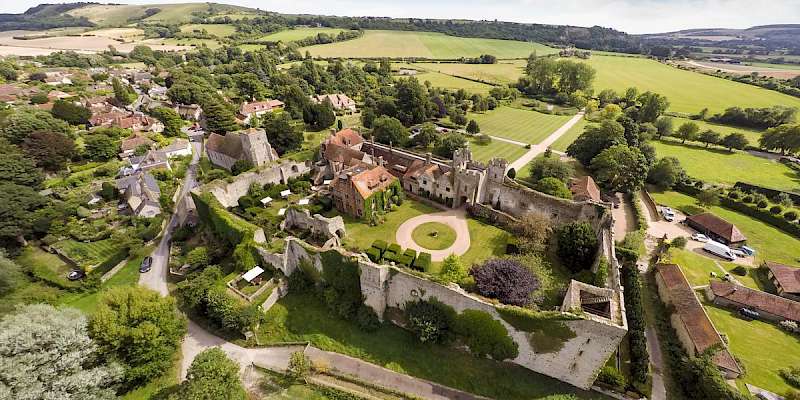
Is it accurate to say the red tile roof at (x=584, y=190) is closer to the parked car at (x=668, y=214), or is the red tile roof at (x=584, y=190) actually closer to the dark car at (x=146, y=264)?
the parked car at (x=668, y=214)

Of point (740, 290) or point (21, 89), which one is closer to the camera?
point (740, 290)

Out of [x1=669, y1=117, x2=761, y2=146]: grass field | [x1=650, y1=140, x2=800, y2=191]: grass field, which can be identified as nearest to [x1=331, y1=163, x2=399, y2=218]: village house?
[x1=650, y1=140, x2=800, y2=191]: grass field

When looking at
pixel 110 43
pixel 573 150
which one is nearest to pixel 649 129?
pixel 573 150

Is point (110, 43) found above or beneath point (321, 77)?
above

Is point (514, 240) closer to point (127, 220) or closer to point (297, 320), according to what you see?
point (297, 320)

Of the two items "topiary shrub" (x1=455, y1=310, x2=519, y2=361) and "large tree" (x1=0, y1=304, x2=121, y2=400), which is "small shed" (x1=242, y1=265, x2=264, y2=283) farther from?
"topiary shrub" (x1=455, y1=310, x2=519, y2=361)
